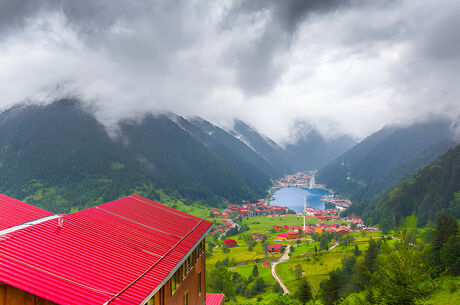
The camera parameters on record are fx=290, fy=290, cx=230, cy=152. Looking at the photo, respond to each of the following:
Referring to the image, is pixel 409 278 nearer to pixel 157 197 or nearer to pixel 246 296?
pixel 246 296

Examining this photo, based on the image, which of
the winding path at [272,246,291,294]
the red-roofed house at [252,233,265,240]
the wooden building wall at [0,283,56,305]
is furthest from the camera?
the red-roofed house at [252,233,265,240]

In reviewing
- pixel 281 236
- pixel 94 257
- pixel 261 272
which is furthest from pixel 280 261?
pixel 94 257

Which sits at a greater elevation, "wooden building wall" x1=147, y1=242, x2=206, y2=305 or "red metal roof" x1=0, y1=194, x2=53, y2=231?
"red metal roof" x1=0, y1=194, x2=53, y2=231

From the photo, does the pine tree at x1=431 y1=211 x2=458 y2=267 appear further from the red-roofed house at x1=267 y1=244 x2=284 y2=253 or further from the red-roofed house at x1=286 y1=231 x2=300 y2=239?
the red-roofed house at x1=286 y1=231 x2=300 y2=239

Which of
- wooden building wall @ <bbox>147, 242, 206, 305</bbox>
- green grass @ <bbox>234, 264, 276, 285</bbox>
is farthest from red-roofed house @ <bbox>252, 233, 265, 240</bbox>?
wooden building wall @ <bbox>147, 242, 206, 305</bbox>

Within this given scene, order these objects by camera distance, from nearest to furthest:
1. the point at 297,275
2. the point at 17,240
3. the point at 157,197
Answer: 1. the point at 17,240
2. the point at 297,275
3. the point at 157,197

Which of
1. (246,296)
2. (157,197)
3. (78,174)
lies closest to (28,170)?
(78,174)

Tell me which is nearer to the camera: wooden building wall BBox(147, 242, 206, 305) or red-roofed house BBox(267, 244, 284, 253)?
wooden building wall BBox(147, 242, 206, 305)
